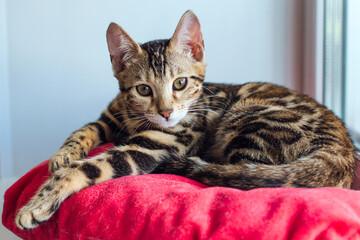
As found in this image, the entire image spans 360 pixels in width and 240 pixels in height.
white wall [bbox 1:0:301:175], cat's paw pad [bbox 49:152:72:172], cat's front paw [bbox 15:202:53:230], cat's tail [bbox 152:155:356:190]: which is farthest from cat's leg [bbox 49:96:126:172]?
white wall [bbox 1:0:301:175]

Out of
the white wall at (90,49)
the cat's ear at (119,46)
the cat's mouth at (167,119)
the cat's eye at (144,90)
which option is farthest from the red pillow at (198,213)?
the white wall at (90,49)

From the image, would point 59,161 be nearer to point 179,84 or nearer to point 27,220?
point 27,220

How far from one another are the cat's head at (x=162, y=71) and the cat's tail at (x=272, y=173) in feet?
0.85

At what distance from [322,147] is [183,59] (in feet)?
2.05

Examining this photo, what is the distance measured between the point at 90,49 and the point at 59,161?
102cm

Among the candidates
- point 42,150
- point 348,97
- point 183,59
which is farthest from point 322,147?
point 42,150

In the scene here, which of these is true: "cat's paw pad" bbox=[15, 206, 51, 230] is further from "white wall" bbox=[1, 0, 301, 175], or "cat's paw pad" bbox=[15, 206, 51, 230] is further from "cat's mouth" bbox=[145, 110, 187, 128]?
"white wall" bbox=[1, 0, 301, 175]

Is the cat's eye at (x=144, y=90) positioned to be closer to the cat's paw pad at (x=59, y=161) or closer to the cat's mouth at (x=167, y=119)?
the cat's mouth at (x=167, y=119)

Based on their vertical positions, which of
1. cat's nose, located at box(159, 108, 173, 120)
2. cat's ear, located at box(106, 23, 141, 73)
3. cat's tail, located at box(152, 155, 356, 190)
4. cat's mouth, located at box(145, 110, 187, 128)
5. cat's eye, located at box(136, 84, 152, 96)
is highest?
cat's ear, located at box(106, 23, 141, 73)

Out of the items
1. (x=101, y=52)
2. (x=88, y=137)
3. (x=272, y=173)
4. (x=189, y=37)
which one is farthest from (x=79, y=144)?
(x=101, y=52)

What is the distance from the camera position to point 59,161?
112 cm

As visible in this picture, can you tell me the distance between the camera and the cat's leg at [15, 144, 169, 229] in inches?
35.8

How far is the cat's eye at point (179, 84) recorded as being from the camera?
1.27 metres

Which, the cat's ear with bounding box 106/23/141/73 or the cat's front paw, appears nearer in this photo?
the cat's front paw
